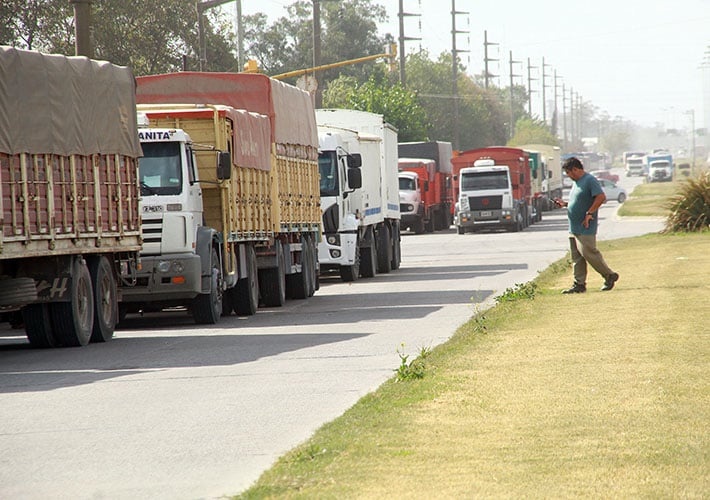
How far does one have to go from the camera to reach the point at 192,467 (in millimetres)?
8875

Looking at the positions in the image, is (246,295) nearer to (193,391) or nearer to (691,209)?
(193,391)

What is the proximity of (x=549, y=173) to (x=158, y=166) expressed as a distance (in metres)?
61.4

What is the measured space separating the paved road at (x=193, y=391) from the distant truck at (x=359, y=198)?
498 cm

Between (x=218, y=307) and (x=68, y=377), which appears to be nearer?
(x=68, y=377)

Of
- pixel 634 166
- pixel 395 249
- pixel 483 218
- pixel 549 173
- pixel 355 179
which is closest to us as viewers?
pixel 355 179

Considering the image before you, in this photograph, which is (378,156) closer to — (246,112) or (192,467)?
(246,112)

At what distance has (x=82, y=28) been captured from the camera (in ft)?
84.6

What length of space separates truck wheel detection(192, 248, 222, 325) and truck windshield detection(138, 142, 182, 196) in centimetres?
113

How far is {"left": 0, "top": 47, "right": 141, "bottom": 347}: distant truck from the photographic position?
1650cm

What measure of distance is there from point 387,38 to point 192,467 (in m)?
121

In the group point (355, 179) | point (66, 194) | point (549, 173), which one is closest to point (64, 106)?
point (66, 194)

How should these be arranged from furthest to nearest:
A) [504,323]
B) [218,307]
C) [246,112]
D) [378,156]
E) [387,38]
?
[387,38]
[378,156]
[246,112]
[218,307]
[504,323]

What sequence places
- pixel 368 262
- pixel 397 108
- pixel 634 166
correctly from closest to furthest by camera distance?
pixel 368 262 → pixel 397 108 → pixel 634 166

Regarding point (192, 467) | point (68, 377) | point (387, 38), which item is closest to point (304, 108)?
point (68, 377)
